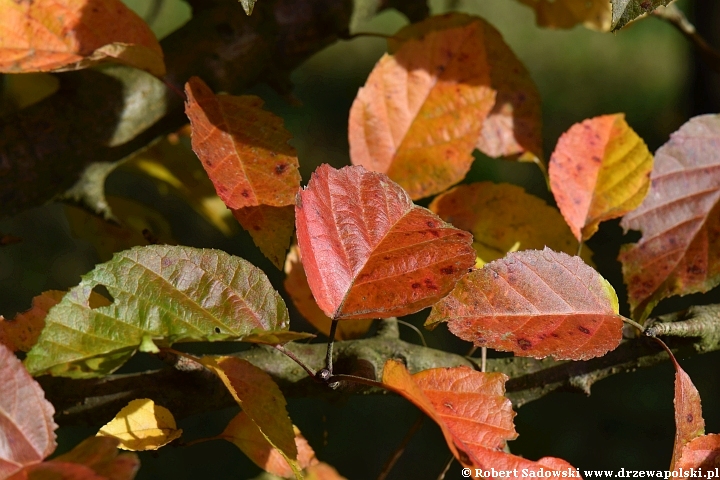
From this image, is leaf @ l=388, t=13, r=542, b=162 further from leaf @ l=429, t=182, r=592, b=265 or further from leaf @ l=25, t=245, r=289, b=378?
leaf @ l=25, t=245, r=289, b=378

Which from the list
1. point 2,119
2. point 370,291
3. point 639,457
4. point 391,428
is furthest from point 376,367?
point 639,457

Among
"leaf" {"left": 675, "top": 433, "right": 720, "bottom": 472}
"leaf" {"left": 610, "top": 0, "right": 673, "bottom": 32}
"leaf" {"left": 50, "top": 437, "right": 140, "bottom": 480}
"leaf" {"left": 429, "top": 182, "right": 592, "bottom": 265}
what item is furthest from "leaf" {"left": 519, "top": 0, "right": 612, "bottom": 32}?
"leaf" {"left": 50, "top": 437, "right": 140, "bottom": 480}

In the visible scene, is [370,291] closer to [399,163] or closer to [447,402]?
[447,402]

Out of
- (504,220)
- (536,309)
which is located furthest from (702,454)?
(504,220)

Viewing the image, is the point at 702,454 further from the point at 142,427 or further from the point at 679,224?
the point at 142,427

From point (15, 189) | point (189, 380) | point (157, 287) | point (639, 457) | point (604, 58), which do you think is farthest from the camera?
point (604, 58)

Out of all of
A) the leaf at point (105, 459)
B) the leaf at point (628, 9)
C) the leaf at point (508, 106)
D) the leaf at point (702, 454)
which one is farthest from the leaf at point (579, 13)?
the leaf at point (105, 459)
